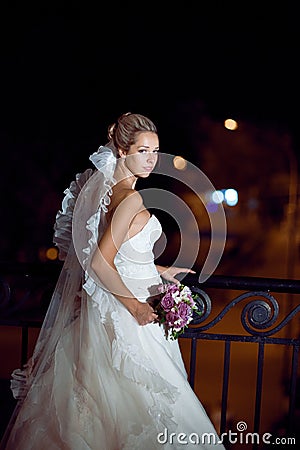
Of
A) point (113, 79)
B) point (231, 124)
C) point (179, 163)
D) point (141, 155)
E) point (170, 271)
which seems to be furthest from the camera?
point (179, 163)

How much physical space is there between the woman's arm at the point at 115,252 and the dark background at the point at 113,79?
5.08 meters

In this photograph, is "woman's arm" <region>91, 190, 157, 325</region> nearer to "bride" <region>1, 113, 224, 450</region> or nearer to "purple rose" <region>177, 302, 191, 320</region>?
"bride" <region>1, 113, 224, 450</region>

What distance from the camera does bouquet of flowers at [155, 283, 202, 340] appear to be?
1930 mm

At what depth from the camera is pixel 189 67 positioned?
8.49 m

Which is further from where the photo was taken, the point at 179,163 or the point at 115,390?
the point at 179,163

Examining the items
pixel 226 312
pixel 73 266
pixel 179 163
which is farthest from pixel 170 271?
pixel 179 163

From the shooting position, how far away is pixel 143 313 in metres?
2.02

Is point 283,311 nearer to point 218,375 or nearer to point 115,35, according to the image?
point 218,375

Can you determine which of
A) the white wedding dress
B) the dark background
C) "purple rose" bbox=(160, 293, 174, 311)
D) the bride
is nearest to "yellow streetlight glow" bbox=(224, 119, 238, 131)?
the dark background

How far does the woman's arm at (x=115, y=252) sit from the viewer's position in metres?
1.95

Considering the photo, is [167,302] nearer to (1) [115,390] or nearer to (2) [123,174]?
(1) [115,390]

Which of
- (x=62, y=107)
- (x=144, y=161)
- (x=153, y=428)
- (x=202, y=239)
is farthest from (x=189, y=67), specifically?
(x=153, y=428)

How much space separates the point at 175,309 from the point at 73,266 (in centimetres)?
45

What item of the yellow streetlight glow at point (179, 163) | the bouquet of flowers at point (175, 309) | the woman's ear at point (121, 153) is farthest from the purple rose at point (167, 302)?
the yellow streetlight glow at point (179, 163)
